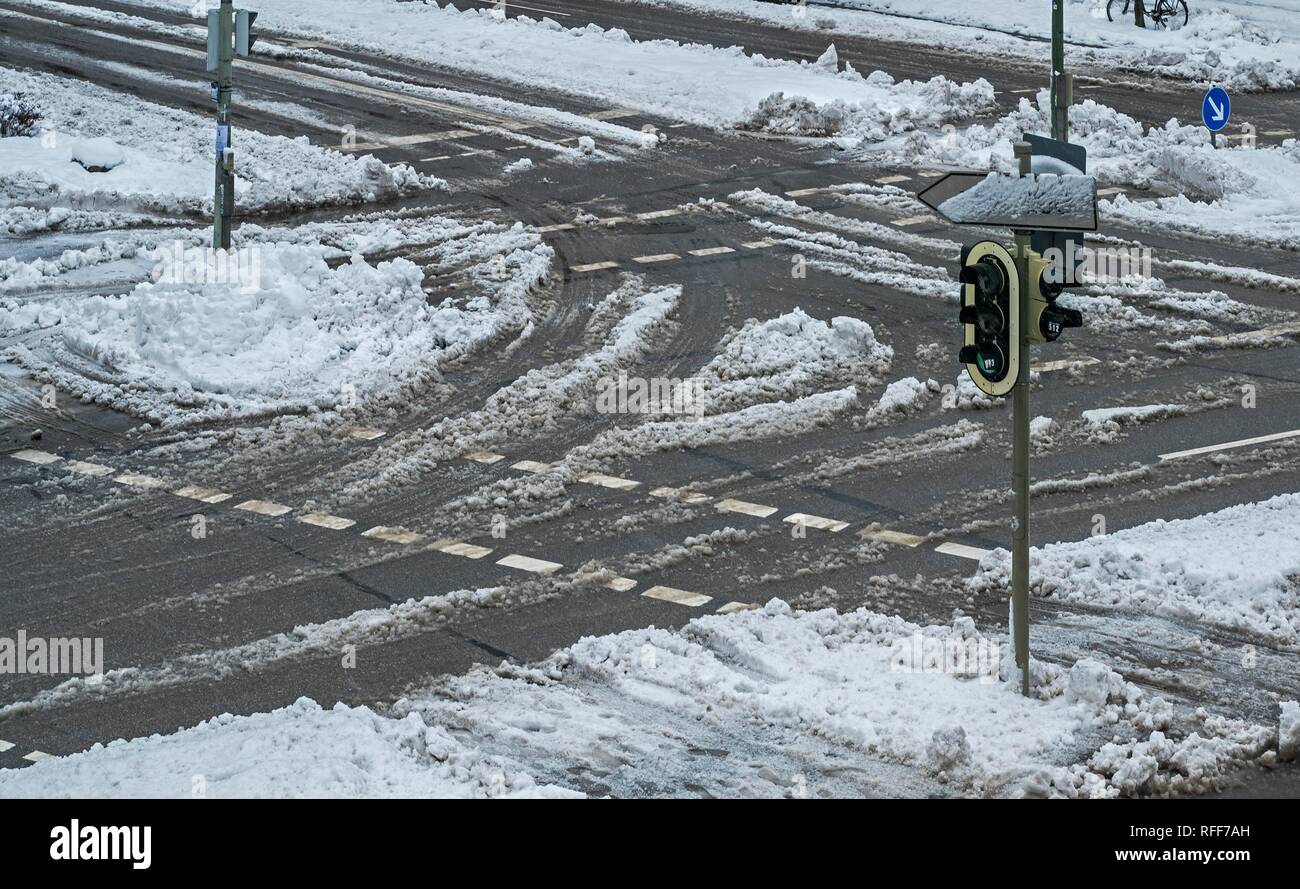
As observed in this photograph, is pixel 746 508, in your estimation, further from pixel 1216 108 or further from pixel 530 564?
pixel 1216 108

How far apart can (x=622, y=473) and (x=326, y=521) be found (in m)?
2.67

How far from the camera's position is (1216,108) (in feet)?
81.8

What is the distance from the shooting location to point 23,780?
28.5ft

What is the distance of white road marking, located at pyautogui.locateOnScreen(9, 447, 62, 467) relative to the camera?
584 inches

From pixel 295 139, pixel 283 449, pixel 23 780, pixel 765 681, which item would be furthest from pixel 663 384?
pixel 295 139

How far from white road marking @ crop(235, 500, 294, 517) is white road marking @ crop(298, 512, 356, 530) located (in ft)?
0.77

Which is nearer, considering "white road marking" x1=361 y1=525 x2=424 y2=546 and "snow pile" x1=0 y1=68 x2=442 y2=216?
"white road marking" x1=361 y1=525 x2=424 y2=546

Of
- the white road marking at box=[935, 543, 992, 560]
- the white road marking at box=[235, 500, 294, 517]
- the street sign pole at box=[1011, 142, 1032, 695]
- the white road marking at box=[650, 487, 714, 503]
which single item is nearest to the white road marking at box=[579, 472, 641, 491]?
the white road marking at box=[650, 487, 714, 503]

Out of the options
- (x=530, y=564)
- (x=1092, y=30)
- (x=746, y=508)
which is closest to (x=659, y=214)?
(x=746, y=508)

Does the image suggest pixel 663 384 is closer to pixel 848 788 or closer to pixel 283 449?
pixel 283 449

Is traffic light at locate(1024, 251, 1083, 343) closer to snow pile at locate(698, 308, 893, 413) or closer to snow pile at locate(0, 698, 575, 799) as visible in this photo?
snow pile at locate(0, 698, 575, 799)

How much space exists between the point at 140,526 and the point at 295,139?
13966mm

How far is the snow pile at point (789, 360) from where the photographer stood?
1647 centimetres
